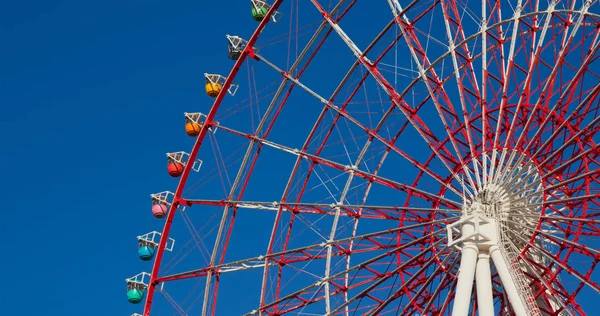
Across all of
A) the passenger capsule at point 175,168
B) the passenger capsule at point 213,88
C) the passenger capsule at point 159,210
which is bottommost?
the passenger capsule at point 159,210

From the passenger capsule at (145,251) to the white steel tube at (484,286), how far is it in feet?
40.5

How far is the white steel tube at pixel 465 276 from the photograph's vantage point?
2938 cm

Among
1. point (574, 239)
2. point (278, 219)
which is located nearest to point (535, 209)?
point (574, 239)

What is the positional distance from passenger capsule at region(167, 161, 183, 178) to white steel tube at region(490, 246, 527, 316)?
40.7 ft

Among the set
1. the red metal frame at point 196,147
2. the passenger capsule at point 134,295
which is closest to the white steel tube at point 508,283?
the red metal frame at point 196,147

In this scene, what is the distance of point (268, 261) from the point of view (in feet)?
122

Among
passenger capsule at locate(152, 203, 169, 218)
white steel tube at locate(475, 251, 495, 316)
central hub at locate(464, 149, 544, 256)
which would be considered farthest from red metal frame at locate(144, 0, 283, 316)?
white steel tube at locate(475, 251, 495, 316)

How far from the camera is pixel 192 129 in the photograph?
39.7m

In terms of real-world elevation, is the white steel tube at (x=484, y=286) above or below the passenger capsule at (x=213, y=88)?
below

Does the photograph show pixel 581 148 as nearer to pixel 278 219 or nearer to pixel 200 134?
pixel 278 219

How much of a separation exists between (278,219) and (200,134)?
359cm

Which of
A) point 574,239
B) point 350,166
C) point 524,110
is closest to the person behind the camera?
point 574,239

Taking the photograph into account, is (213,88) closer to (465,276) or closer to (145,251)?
(145,251)

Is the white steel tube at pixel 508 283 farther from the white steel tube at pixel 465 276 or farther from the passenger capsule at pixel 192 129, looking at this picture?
the passenger capsule at pixel 192 129
